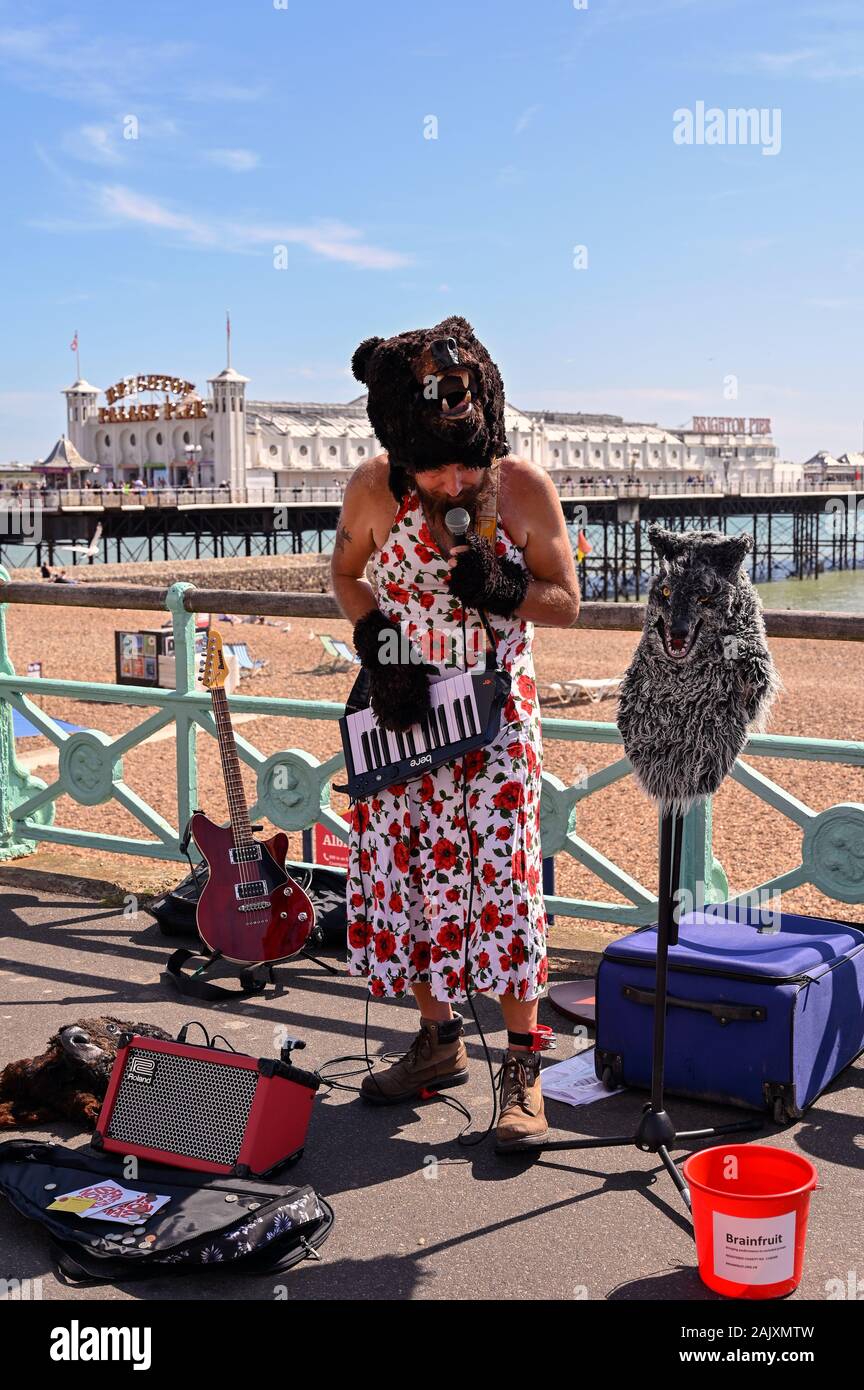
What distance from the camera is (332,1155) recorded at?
12.3 ft

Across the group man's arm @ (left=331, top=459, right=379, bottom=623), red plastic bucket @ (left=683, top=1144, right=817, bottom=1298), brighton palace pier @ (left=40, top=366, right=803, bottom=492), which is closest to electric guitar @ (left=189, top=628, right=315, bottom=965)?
man's arm @ (left=331, top=459, right=379, bottom=623)

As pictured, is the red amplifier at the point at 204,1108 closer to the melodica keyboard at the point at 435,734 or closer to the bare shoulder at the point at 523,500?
the melodica keyboard at the point at 435,734

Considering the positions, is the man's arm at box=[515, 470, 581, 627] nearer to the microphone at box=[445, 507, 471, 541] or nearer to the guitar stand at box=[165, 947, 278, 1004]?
the microphone at box=[445, 507, 471, 541]

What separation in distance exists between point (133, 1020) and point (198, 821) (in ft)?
2.52

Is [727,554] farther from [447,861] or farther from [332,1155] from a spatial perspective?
[332,1155]

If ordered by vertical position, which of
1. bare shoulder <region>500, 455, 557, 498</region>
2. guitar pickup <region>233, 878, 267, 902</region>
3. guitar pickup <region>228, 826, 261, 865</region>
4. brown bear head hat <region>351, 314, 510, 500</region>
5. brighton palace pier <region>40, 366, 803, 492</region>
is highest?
brighton palace pier <region>40, 366, 803, 492</region>

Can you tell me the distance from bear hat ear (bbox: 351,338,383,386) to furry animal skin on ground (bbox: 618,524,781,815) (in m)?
0.91

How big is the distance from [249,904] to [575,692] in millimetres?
18179

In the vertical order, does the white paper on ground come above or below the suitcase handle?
below

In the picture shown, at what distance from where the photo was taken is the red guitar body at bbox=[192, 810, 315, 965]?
496 centimetres

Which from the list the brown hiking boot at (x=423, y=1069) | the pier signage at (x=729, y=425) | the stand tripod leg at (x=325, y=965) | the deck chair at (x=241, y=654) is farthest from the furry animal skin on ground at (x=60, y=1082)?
the pier signage at (x=729, y=425)

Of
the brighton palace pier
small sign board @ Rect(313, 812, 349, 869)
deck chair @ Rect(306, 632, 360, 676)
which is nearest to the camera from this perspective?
small sign board @ Rect(313, 812, 349, 869)

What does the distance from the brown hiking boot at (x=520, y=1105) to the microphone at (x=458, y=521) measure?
1456 millimetres
